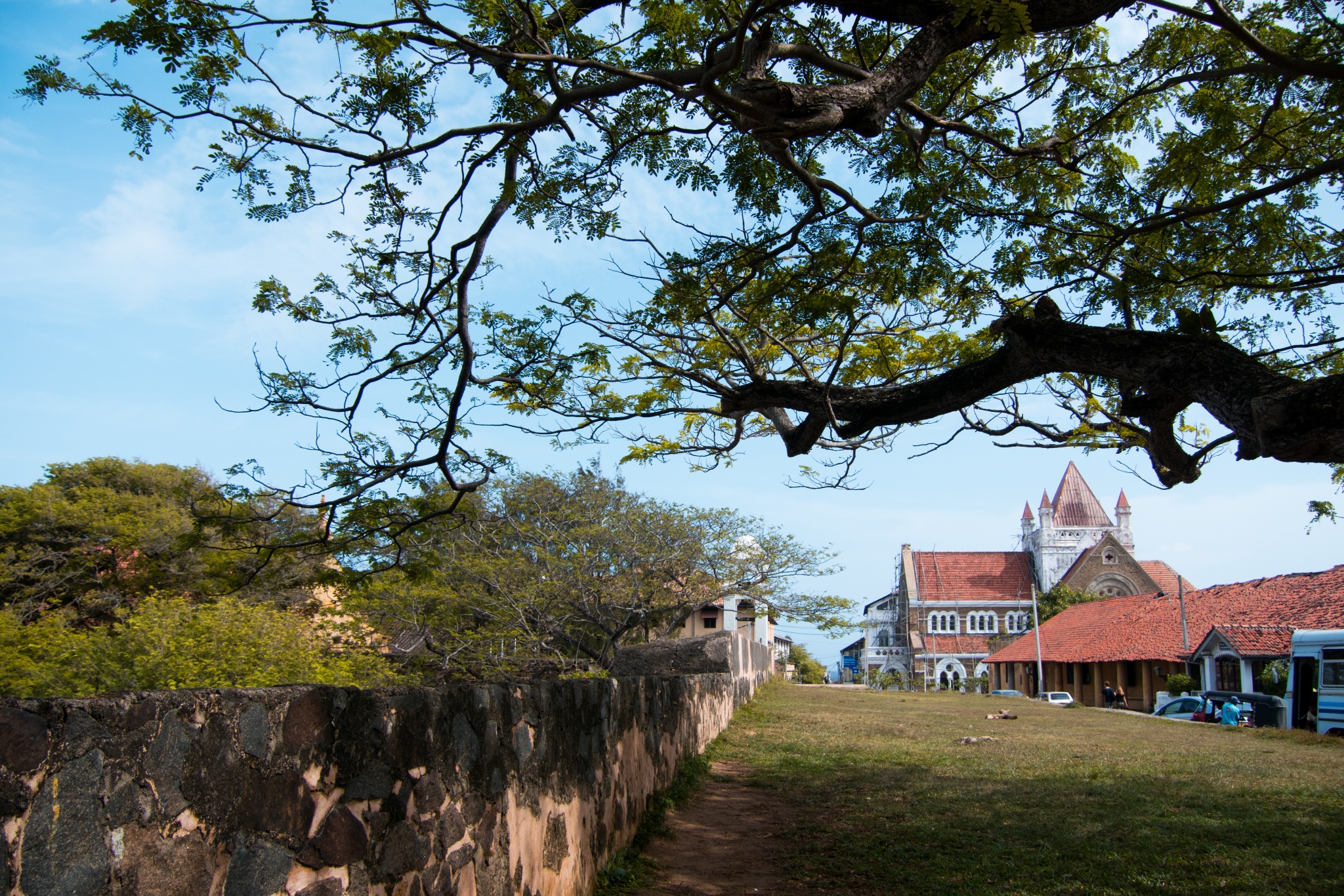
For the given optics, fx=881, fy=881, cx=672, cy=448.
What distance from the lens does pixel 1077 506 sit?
218ft

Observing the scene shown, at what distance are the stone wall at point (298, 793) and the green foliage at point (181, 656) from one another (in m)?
6.84

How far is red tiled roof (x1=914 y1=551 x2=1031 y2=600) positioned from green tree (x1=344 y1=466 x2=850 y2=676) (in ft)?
141

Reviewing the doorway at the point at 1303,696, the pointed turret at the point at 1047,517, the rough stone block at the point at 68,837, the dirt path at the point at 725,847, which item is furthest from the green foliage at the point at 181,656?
the pointed turret at the point at 1047,517

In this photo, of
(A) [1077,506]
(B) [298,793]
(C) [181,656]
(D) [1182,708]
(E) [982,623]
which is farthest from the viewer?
(A) [1077,506]

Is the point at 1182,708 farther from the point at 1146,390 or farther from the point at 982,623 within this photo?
the point at 982,623

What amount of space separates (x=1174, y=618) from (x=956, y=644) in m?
27.7

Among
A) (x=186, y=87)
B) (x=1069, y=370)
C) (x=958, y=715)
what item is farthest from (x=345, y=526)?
(x=958, y=715)

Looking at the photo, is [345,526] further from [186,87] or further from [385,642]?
[385,642]

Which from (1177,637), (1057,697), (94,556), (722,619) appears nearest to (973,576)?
(1057,697)

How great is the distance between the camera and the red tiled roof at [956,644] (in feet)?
199

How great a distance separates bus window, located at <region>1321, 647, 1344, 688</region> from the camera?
1695 centimetres

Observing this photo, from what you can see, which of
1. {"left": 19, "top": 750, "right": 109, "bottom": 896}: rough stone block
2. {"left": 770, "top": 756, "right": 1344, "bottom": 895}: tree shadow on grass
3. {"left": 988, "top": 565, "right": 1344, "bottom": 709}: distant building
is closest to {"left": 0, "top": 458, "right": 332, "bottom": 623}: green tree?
{"left": 770, "top": 756, "right": 1344, "bottom": 895}: tree shadow on grass

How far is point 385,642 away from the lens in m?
18.6

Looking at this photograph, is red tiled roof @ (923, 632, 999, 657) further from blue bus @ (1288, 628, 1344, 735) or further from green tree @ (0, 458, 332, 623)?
green tree @ (0, 458, 332, 623)
